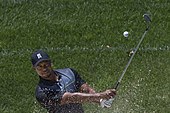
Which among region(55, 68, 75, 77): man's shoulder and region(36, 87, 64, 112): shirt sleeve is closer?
region(36, 87, 64, 112): shirt sleeve

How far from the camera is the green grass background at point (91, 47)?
1111 centimetres

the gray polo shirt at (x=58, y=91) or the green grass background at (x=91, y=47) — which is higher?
the gray polo shirt at (x=58, y=91)

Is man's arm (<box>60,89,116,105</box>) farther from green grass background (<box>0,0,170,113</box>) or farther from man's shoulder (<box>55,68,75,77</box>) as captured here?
green grass background (<box>0,0,170,113</box>)

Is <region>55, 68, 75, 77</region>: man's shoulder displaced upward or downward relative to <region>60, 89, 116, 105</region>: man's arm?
upward

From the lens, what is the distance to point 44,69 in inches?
313

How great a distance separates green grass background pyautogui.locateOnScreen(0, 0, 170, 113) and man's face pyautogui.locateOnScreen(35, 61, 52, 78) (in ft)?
8.74

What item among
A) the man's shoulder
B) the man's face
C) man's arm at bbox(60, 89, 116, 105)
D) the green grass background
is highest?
the man's face

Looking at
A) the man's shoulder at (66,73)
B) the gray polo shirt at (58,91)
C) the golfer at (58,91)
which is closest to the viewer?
the golfer at (58,91)

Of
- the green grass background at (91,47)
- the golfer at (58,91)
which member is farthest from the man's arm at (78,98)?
the green grass background at (91,47)

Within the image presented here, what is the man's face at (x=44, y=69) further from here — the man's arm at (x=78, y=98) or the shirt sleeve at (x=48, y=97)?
the man's arm at (x=78, y=98)

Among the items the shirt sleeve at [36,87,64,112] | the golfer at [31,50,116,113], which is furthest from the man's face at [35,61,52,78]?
the shirt sleeve at [36,87,64,112]

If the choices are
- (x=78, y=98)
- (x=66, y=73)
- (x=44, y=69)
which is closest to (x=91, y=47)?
(x=66, y=73)

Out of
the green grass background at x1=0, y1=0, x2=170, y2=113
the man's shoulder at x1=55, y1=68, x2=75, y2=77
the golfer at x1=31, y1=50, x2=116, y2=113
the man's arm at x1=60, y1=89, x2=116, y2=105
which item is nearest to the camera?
the man's arm at x1=60, y1=89, x2=116, y2=105

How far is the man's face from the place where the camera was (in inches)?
311
